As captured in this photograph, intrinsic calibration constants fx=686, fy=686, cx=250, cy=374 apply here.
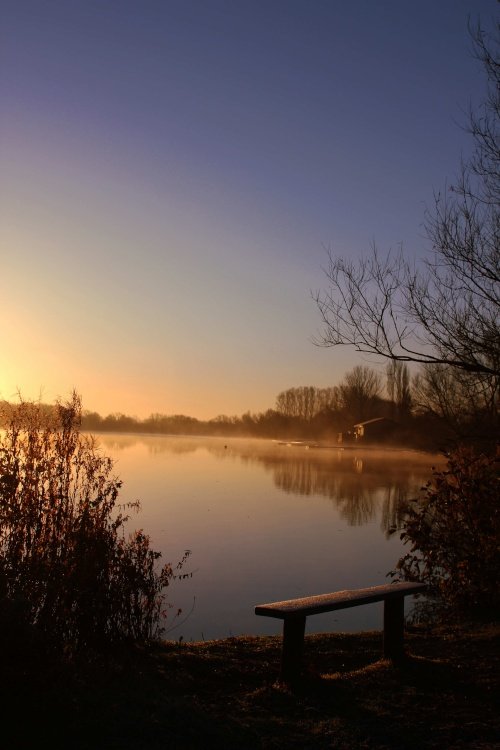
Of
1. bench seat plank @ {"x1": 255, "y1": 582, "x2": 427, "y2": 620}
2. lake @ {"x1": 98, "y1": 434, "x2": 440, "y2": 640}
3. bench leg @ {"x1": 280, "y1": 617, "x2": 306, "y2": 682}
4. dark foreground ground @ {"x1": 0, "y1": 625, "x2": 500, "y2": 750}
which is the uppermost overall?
bench seat plank @ {"x1": 255, "y1": 582, "x2": 427, "y2": 620}

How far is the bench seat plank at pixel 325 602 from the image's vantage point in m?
5.36

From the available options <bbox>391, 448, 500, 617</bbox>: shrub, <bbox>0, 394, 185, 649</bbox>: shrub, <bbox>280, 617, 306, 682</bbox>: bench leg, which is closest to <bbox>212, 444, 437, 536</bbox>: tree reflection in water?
<bbox>391, 448, 500, 617</bbox>: shrub

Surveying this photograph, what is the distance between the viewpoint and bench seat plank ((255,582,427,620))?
5.36m

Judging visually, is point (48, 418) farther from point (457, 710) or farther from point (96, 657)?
point (457, 710)

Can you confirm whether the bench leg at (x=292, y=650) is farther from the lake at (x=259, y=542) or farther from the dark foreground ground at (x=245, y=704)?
the lake at (x=259, y=542)

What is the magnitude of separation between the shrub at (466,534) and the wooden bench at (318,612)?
311 cm

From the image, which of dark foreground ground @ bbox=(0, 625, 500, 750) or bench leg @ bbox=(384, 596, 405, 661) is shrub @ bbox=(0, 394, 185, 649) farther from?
bench leg @ bbox=(384, 596, 405, 661)

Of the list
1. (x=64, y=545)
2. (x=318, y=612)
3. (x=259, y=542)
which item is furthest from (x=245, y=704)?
(x=259, y=542)

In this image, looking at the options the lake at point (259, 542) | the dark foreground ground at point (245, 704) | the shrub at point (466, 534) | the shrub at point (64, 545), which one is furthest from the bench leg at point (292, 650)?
the shrub at point (466, 534)

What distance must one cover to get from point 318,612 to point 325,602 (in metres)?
0.13

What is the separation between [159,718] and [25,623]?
1.11 metres

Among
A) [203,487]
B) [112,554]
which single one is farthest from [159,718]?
[203,487]

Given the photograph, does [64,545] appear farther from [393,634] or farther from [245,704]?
[393,634]

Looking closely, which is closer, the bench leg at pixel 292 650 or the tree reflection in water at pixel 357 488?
the bench leg at pixel 292 650
